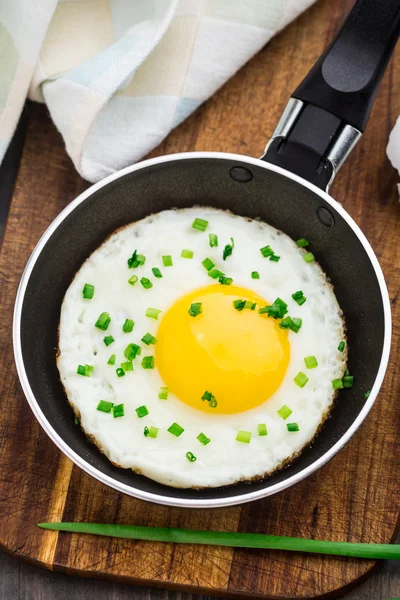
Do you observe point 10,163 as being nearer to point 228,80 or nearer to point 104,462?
point 228,80

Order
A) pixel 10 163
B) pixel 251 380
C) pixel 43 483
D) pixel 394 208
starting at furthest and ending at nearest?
pixel 10 163 → pixel 394 208 → pixel 43 483 → pixel 251 380

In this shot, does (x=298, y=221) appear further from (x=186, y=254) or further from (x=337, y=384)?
(x=337, y=384)

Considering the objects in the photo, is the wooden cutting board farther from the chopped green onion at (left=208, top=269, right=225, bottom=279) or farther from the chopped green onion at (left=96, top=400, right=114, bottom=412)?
the chopped green onion at (left=208, top=269, right=225, bottom=279)

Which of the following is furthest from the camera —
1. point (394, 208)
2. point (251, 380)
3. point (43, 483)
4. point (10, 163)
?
point (10, 163)

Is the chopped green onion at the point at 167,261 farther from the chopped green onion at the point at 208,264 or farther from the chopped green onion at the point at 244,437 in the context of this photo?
the chopped green onion at the point at 244,437

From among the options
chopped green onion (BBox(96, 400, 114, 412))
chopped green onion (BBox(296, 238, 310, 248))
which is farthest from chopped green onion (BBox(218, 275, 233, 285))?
chopped green onion (BBox(96, 400, 114, 412))

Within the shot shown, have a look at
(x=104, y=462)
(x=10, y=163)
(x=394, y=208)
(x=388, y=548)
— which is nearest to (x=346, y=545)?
(x=388, y=548)

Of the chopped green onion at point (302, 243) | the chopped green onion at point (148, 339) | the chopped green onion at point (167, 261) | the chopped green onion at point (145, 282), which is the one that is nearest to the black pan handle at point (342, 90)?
the chopped green onion at point (302, 243)
